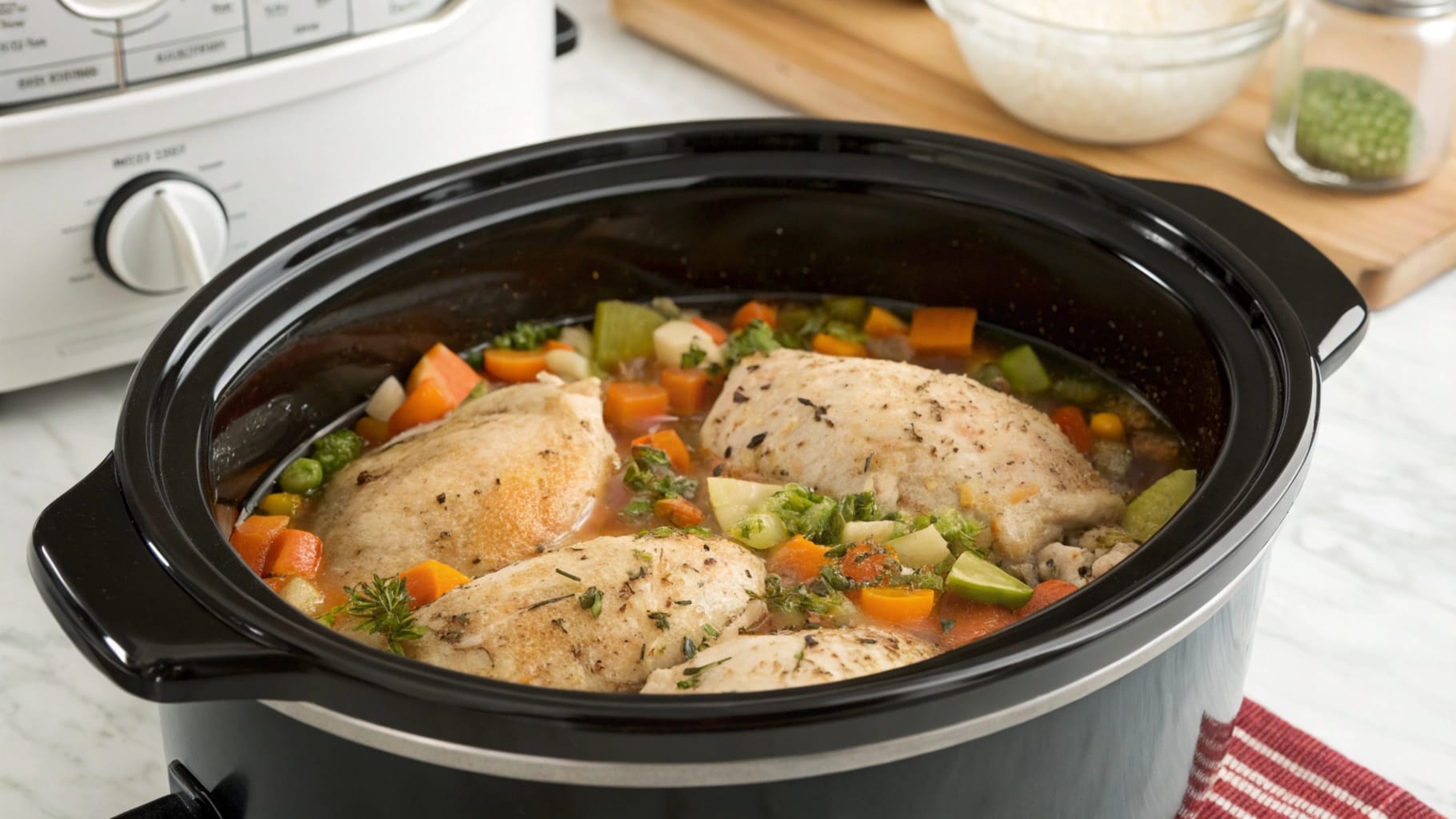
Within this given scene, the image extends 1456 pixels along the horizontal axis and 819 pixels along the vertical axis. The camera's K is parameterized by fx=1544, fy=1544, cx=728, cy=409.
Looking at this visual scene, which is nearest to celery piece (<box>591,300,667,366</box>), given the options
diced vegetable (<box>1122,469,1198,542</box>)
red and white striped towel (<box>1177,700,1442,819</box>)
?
diced vegetable (<box>1122,469,1198,542</box>)

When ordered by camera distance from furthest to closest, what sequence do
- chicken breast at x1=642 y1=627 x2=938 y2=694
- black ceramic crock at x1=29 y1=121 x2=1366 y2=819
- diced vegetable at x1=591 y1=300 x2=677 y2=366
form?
1. diced vegetable at x1=591 y1=300 x2=677 y2=366
2. chicken breast at x1=642 y1=627 x2=938 y2=694
3. black ceramic crock at x1=29 y1=121 x2=1366 y2=819

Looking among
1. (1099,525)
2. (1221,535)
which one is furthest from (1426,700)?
(1221,535)

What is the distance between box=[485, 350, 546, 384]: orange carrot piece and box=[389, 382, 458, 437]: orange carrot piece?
103 mm

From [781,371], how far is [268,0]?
885 millimetres

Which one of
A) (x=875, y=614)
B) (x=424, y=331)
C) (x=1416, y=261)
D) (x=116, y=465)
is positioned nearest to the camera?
(x=116, y=465)

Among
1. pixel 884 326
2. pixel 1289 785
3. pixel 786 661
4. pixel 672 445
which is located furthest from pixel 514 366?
pixel 1289 785

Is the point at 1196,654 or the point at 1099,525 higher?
the point at 1196,654

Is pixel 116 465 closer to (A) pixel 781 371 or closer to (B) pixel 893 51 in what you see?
(A) pixel 781 371

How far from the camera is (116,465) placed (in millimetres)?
1388

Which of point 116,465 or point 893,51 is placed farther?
point 893,51

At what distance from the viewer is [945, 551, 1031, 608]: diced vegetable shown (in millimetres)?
1618

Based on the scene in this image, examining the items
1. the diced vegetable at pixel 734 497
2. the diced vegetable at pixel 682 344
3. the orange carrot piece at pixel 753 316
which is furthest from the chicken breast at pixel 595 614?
the orange carrot piece at pixel 753 316

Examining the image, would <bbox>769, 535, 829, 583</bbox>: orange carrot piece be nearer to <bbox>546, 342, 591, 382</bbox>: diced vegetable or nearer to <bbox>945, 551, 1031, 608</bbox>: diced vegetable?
<bbox>945, 551, 1031, 608</bbox>: diced vegetable

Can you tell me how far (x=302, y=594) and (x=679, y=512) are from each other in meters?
0.43
